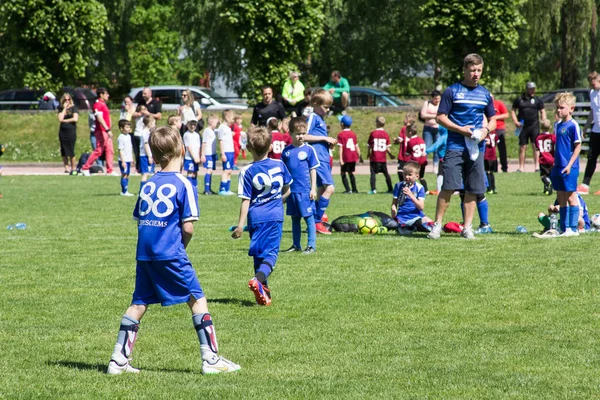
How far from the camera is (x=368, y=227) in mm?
13641

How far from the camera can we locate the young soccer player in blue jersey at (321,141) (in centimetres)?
1338

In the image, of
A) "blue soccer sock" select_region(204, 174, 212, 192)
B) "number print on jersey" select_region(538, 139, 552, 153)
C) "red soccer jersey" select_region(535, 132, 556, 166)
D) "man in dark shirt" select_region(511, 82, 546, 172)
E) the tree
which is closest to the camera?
"red soccer jersey" select_region(535, 132, 556, 166)

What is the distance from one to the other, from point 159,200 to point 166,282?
0.51 m

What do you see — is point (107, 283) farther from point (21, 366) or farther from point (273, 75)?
point (273, 75)

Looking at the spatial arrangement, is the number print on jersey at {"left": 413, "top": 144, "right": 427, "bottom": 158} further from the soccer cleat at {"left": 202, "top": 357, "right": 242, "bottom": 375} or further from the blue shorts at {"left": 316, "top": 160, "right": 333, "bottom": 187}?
the soccer cleat at {"left": 202, "top": 357, "right": 242, "bottom": 375}

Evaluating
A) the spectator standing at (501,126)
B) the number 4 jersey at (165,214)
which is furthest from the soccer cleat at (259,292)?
the spectator standing at (501,126)

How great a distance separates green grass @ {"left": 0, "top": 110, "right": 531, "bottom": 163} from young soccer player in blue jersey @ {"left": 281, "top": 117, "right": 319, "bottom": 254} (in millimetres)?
23097

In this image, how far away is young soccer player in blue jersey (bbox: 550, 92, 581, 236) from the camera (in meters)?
12.2

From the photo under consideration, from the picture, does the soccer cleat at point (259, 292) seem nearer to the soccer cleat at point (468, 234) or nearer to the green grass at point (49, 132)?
the soccer cleat at point (468, 234)

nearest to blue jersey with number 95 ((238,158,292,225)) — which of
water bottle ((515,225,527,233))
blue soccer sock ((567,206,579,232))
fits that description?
blue soccer sock ((567,206,579,232))

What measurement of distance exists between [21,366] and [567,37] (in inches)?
1505

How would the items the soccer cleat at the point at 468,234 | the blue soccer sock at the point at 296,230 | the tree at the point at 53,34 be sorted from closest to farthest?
the blue soccer sock at the point at 296,230 → the soccer cleat at the point at 468,234 → the tree at the point at 53,34

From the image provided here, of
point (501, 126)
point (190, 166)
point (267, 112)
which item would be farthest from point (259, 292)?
point (501, 126)

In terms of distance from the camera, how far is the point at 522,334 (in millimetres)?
7152
